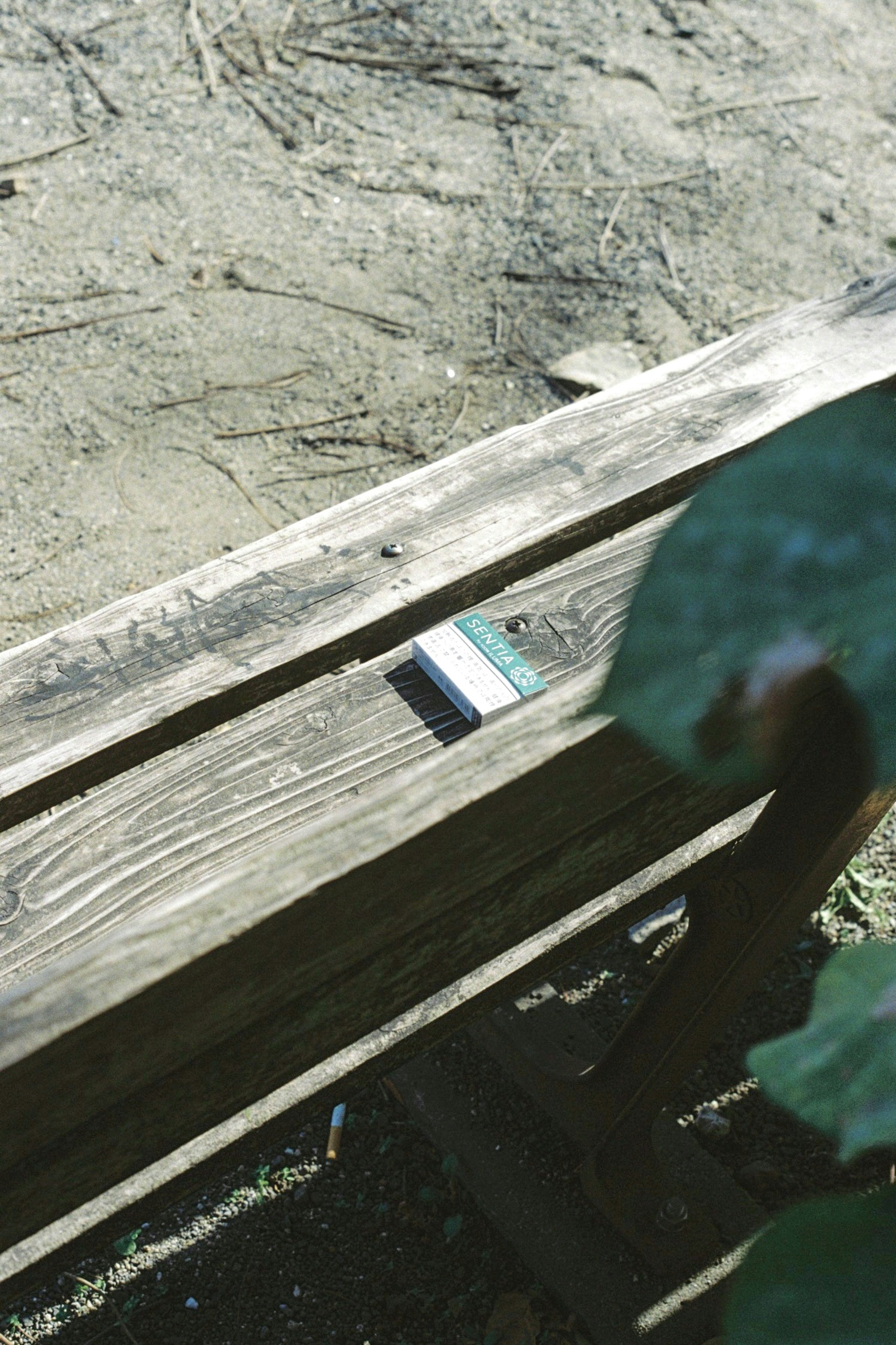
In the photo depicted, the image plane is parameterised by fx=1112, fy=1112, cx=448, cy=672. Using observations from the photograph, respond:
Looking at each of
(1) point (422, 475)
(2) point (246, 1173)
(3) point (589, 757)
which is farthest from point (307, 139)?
(3) point (589, 757)

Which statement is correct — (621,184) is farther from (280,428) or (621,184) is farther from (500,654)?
(500,654)

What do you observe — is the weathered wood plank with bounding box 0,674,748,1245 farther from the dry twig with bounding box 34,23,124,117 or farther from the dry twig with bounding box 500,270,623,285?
the dry twig with bounding box 34,23,124,117

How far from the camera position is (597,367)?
317 centimetres

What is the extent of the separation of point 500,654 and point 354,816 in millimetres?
788

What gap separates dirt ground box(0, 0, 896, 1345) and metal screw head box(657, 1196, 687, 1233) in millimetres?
108

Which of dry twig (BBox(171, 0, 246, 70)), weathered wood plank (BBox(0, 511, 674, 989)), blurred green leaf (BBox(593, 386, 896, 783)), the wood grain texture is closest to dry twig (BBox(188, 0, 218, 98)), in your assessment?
dry twig (BBox(171, 0, 246, 70))

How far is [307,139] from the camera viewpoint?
3904 millimetres

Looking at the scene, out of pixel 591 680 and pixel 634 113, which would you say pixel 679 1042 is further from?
pixel 634 113

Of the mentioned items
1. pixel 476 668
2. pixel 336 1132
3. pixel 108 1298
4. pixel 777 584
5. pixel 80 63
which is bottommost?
pixel 108 1298

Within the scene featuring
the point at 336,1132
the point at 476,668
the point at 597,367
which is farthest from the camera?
the point at 597,367

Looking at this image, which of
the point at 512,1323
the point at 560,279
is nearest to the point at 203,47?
the point at 560,279

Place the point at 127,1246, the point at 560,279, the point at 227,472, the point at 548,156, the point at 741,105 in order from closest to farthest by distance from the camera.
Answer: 1. the point at 127,1246
2. the point at 227,472
3. the point at 560,279
4. the point at 548,156
5. the point at 741,105

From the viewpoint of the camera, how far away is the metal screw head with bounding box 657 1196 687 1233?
1.66 m

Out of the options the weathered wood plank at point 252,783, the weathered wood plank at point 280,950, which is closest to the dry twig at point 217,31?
the weathered wood plank at point 252,783
